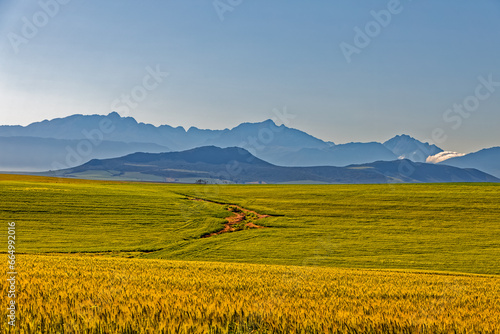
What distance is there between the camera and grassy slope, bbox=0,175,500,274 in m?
38.1

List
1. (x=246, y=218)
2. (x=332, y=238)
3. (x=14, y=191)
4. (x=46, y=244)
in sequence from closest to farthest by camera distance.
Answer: (x=46, y=244)
(x=332, y=238)
(x=246, y=218)
(x=14, y=191)

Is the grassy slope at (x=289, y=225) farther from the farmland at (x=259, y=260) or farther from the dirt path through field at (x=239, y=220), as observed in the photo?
the dirt path through field at (x=239, y=220)

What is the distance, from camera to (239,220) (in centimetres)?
5331

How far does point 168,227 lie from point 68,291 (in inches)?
1633

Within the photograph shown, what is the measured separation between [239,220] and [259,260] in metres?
16.5

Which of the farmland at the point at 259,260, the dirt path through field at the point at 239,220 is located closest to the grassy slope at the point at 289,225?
the farmland at the point at 259,260

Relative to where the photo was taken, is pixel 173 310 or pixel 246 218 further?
pixel 246 218

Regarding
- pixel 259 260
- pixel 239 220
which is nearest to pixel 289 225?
pixel 239 220

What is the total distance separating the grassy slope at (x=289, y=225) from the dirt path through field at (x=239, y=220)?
131 cm

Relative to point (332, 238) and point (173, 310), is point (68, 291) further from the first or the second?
point (332, 238)

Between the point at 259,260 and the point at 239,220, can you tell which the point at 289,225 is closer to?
the point at 239,220

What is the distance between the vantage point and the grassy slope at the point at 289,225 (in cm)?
3812

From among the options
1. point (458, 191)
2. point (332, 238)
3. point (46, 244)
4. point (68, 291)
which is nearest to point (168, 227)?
point (46, 244)

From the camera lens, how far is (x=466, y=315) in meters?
8.38
